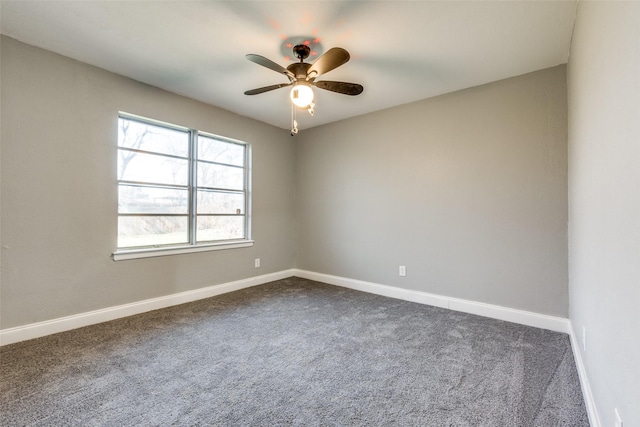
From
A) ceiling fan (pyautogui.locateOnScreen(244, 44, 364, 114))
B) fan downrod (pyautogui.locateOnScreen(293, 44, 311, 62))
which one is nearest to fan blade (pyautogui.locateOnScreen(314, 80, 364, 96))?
ceiling fan (pyautogui.locateOnScreen(244, 44, 364, 114))

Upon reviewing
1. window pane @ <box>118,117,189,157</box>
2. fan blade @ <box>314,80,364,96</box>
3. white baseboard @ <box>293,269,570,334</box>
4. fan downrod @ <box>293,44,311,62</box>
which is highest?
fan downrod @ <box>293,44,311,62</box>

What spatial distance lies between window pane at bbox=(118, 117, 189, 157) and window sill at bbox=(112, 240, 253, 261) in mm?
1169

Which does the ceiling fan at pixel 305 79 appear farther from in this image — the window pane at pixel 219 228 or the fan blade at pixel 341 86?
the window pane at pixel 219 228

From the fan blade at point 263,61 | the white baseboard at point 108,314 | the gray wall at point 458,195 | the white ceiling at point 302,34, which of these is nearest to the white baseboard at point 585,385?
the gray wall at point 458,195

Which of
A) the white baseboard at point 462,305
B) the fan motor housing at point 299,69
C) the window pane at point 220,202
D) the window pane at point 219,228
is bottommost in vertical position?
the white baseboard at point 462,305

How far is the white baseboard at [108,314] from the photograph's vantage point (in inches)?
94.3

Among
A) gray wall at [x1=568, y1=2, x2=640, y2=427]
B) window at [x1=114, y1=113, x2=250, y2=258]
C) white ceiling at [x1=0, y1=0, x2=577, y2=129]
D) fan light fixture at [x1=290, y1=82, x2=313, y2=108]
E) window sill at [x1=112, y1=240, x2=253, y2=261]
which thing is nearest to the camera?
gray wall at [x1=568, y1=2, x2=640, y2=427]

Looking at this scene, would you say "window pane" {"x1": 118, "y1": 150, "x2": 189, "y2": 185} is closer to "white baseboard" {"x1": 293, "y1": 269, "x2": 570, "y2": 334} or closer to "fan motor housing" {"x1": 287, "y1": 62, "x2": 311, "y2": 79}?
"fan motor housing" {"x1": 287, "y1": 62, "x2": 311, "y2": 79}

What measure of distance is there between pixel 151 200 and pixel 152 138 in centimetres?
74

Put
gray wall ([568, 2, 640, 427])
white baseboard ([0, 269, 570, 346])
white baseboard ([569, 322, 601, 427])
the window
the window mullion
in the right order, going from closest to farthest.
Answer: gray wall ([568, 2, 640, 427])
white baseboard ([569, 322, 601, 427])
white baseboard ([0, 269, 570, 346])
the window
the window mullion

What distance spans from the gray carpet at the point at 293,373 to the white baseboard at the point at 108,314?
0.11 meters

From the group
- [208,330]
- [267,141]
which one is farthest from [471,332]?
[267,141]

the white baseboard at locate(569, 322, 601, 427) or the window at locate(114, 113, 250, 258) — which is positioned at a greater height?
the window at locate(114, 113, 250, 258)

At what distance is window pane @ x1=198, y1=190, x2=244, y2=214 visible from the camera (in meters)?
3.80
